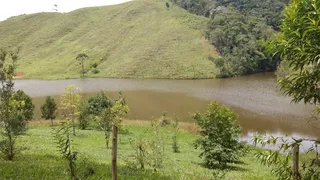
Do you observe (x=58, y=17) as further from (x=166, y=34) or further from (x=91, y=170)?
(x=91, y=170)

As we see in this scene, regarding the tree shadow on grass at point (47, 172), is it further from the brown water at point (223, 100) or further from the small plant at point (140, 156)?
the brown water at point (223, 100)

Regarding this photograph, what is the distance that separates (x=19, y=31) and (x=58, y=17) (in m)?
26.6

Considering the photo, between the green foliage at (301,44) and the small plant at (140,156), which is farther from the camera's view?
the small plant at (140,156)

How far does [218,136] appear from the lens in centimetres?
2002

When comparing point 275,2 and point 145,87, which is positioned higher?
point 275,2

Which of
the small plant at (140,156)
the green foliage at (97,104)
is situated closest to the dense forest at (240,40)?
the green foliage at (97,104)

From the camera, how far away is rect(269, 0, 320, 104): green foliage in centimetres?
540

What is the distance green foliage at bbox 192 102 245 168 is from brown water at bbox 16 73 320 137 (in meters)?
20.0

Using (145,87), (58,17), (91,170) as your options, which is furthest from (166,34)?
(91,170)

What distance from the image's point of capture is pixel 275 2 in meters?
172

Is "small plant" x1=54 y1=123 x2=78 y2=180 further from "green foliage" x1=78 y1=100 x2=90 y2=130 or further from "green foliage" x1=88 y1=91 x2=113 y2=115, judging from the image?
"green foliage" x1=88 y1=91 x2=113 y2=115

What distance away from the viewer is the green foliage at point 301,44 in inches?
213

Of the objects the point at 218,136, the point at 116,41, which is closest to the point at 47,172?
the point at 218,136

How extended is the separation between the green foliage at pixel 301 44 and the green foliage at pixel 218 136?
538 inches
